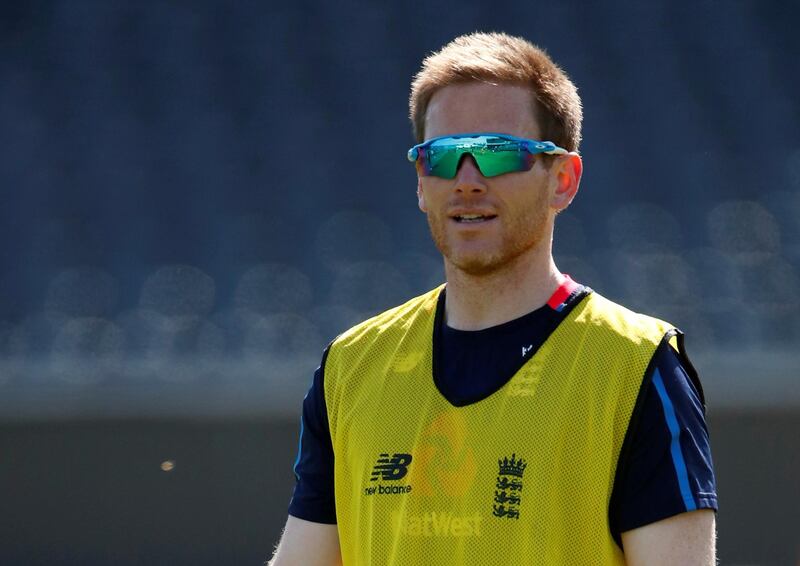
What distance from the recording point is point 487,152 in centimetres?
256

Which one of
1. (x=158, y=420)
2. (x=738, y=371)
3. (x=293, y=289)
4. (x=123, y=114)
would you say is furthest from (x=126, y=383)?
(x=738, y=371)

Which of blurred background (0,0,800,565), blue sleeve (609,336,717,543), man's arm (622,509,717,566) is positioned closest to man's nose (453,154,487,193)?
blue sleeve (609,336,717,543)

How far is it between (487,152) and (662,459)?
A: 670 mm

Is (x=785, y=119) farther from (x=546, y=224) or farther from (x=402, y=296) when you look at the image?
(x=546, y=224)

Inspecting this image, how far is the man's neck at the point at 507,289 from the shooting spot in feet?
8.50

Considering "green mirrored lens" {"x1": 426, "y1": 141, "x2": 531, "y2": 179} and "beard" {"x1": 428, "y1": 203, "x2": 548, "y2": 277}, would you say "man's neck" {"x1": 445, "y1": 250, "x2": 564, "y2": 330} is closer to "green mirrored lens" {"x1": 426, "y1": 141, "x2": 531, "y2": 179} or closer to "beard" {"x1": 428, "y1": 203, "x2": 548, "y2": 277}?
"beard" {"x1": 428, "y1": 203, "x2": 548, "y2": 277}

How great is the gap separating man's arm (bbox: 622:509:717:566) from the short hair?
2.57 feet

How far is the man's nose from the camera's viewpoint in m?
2.56

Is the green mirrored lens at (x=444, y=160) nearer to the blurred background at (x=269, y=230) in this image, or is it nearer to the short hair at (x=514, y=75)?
the short hair at (x=514, y=75)

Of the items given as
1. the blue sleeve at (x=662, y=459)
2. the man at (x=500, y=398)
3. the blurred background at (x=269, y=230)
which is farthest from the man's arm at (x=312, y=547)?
the blurred background at (x=269, y=230)

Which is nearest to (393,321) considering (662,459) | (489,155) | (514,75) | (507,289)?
(507,289)

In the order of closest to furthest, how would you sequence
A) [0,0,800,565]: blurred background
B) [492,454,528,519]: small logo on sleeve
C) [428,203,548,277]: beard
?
[492,454,528,519]: small logo on sleeve, [428,203,548,277]: beard, [0,0,800,565]: blurred background

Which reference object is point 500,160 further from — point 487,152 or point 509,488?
point 509,488

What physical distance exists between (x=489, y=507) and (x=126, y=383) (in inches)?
175
